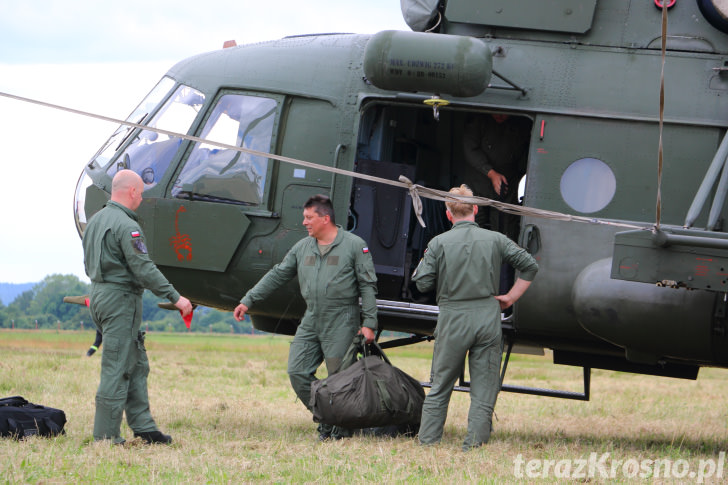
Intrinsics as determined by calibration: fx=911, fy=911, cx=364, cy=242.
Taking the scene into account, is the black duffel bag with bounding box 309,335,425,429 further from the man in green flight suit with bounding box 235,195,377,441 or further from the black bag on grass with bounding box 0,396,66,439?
the black bag on grass with bounding box 0,396,66,439

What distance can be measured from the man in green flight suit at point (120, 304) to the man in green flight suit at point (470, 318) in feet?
5.95

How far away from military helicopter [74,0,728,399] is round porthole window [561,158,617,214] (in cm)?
1

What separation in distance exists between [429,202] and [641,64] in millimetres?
2308

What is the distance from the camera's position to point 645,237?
6.01 meters

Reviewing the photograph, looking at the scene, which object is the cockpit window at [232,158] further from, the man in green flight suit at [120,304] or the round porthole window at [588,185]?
the round porthole window at [588,185]

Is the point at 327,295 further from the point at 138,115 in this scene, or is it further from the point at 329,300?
the point at 138,115

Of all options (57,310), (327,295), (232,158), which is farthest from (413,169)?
(57,310)

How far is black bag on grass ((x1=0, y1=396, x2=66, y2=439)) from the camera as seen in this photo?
638 centimetres

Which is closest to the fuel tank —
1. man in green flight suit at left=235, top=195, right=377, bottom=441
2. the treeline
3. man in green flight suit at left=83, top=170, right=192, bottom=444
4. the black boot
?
man in green flight suit at left=235, top=195, right=377, bottom=441

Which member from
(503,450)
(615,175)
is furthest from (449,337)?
(615,175)

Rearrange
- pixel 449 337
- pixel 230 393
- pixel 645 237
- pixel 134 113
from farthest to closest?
pixel 230 393, pixel 134 113, pixel 449 337, pixel 645 237

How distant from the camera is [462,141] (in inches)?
331

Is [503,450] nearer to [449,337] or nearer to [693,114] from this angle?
[449,337]

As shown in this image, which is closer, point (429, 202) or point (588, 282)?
point (588, 282)
